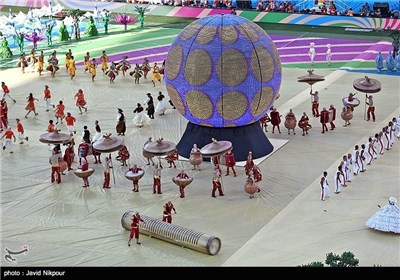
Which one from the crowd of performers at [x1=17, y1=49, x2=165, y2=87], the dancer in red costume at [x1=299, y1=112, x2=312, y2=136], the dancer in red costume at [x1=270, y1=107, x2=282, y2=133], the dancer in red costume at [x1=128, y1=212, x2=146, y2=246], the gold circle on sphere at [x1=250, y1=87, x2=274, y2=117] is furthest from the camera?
the crowd of performers at [x1=17, y1=49, x2=165, y2=87]

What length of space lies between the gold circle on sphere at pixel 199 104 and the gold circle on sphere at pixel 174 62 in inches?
30.9

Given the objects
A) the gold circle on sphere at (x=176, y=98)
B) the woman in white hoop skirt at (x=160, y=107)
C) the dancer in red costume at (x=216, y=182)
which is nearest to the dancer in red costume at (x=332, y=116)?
the gold circle on sphere at (x=176, y=98)

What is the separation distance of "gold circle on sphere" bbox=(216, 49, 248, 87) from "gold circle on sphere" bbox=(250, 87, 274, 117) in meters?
0.91

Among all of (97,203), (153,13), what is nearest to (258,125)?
(97,203)

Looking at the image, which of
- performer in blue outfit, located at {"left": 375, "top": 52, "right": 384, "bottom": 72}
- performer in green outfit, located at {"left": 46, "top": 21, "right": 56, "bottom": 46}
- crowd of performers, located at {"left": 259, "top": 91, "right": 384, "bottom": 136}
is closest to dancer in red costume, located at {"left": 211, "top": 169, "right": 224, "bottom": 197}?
crowd of performers, located at {"left": 259, "top": 91, "right": 384, "bottom": 136}

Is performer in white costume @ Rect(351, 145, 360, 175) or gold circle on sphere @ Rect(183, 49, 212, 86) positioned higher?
gold circle on sphere @ Rect(183, 49, 212, 86)

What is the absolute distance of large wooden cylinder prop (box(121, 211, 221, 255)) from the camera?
63.2 feet

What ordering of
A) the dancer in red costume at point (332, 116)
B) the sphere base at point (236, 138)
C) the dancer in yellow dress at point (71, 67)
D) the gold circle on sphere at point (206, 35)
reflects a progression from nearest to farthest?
the gold circle on sphere at point (206, 35) → the sphere base at point (236, 138) → the dancer in red costume at point (332, 116) → the dancer in yellow dress at point (71, 67)

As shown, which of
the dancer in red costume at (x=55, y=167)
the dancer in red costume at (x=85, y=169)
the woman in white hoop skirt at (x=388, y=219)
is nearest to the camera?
the woman in white hoop skirt at (x=388, y=219)

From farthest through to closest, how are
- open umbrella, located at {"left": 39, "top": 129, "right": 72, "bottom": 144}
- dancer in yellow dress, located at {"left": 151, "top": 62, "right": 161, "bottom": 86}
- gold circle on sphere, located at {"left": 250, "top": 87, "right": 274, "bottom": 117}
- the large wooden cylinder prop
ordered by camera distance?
dancer in yellow dress, located at {"left": 151, "top": 62, "right": 161, "bottom": 86}
gold circle on sphere, located at {"left": 250, "top": 87, "right": 274, "bottom": 117}
open umbrella, located at {"left": 39, "top": 129, "right": 72, "bottom": 144}
the large wooden cylinder prop

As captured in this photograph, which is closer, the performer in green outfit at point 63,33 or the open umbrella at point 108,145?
the open umbrella at point 108,145

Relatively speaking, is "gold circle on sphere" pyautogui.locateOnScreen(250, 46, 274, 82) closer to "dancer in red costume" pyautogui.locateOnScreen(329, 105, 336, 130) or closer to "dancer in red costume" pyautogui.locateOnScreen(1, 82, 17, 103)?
"dancer in red costume" pyautogui.locateOnScreen(329, 105, 336, 130)

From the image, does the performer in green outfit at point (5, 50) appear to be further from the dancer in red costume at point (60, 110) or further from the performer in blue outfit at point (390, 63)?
the performer in blue outfit at point (390, 63)

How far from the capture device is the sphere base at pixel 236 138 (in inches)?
1008
